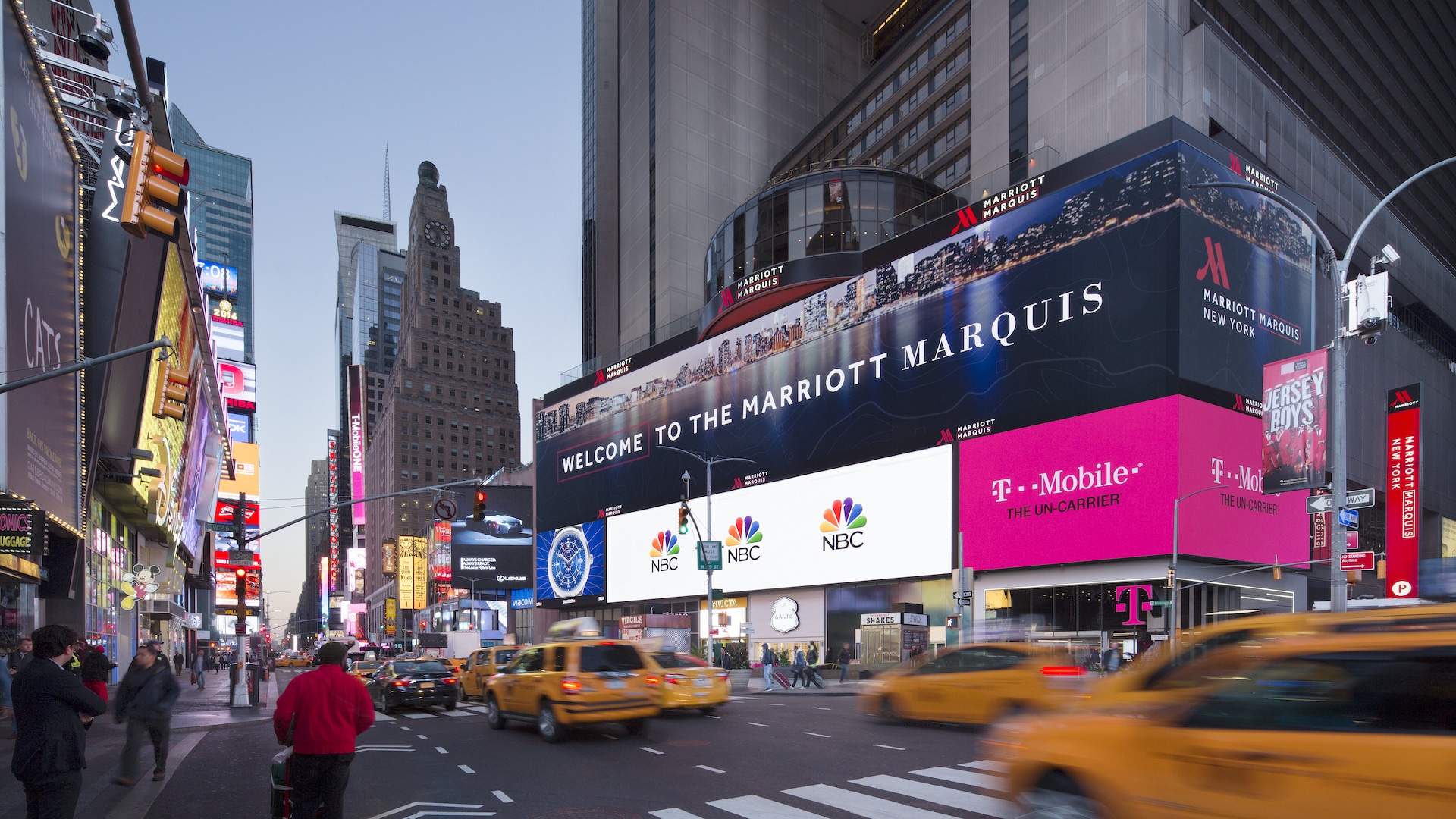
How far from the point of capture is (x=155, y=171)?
9648 millimetres

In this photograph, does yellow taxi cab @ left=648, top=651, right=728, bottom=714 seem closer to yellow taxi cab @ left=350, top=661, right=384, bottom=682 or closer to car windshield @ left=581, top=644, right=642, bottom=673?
car windshield @ left=581, top=644, right=642, bottom=673

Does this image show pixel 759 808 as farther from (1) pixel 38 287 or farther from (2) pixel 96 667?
(1) pixel 38 287

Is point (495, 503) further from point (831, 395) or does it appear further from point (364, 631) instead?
point (364, 631)

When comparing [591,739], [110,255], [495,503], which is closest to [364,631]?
[495,503]

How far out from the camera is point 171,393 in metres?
29.4

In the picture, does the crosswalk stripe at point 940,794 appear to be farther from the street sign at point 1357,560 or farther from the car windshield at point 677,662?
the street sign at point 1357,560

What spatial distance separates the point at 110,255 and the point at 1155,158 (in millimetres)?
37323

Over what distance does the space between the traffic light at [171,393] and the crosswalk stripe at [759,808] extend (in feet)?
81.6

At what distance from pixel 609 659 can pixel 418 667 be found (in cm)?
935

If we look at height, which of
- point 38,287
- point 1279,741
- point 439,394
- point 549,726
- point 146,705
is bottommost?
point 549,726

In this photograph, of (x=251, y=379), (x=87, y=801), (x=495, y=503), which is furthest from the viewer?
(x=495, y=503)

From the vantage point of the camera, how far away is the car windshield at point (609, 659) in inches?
622

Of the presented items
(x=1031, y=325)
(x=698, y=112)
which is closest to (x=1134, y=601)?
(x=1031, y=325)

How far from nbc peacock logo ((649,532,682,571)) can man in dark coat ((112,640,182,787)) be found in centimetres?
5188
